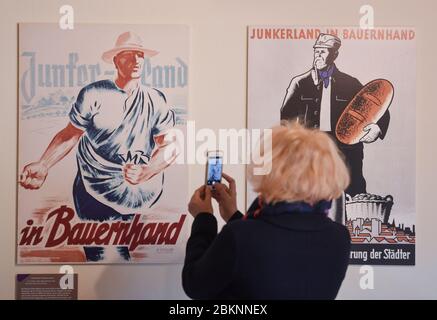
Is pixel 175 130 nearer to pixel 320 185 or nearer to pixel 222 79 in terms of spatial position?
pixel 222 79

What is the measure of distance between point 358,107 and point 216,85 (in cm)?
46

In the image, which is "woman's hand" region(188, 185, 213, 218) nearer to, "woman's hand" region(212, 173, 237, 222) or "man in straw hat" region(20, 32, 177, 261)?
"woman's hand" region(212, 173, 237, 222)

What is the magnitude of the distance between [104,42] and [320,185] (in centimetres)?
89

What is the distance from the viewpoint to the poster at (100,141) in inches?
56.3

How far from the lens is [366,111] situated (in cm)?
145

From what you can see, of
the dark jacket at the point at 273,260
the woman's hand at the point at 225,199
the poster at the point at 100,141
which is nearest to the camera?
the dark jacket at the point at 273,260

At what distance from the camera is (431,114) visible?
1.46m

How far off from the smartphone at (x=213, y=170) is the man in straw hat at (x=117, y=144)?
0.63 ft

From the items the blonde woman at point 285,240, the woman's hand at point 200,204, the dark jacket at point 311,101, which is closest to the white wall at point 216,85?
the dark jacket at point 311,101

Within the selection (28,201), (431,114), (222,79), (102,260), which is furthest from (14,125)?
(431,114)

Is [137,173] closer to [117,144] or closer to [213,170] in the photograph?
[117,144]

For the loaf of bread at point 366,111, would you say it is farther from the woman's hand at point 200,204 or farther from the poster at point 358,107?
the woman's hand at point 200,204

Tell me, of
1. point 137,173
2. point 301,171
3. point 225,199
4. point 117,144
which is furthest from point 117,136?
point 301,171

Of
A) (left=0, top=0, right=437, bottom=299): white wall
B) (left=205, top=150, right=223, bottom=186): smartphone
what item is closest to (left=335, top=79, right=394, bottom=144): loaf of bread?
(left=0, top=0, right=437, bottom=299): white wall
